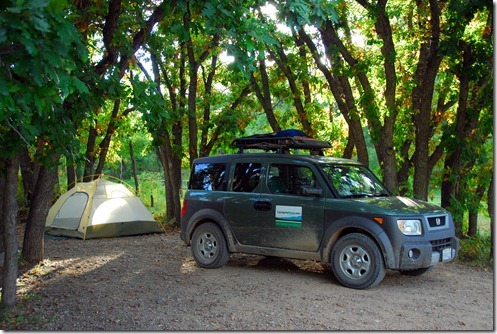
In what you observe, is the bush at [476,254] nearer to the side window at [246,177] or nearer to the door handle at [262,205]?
the door handle at [262,205]

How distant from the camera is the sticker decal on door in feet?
29.1

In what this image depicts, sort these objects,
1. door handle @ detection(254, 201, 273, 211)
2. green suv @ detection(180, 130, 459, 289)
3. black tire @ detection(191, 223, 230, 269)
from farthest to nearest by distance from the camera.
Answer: black tire @ detection(191, 223, 230, 269)
door handle @ detection(254, 201, 273, 211)
green suv @ detection(180, 130, 459, 289)

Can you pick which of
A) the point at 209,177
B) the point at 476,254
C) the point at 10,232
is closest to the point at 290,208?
the point at 209,177

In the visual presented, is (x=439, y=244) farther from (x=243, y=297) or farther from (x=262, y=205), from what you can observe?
(x=243, y=297)

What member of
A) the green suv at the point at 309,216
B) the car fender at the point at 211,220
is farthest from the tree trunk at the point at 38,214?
the car fender at the point at 211,220

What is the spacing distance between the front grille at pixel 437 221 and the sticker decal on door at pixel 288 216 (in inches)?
75.4

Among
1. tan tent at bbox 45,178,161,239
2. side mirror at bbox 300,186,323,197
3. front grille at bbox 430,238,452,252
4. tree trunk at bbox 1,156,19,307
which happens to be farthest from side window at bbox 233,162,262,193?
tan tent at bbox 45,178,161,239

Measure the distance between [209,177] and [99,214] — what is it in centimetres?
572

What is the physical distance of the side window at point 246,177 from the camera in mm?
9633

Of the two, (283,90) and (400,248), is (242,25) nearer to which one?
(400,248)

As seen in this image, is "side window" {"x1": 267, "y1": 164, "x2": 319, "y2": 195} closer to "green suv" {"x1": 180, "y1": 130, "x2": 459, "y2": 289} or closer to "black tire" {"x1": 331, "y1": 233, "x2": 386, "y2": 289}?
"green suv" {"x1": 180, "y1": 130, "x2": 459, "y2": 289}

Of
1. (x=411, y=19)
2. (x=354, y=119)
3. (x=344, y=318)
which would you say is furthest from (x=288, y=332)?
(x=411, y=19)

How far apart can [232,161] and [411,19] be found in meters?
7.72

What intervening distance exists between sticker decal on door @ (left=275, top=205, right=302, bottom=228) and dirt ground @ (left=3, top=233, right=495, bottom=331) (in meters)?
0.82
